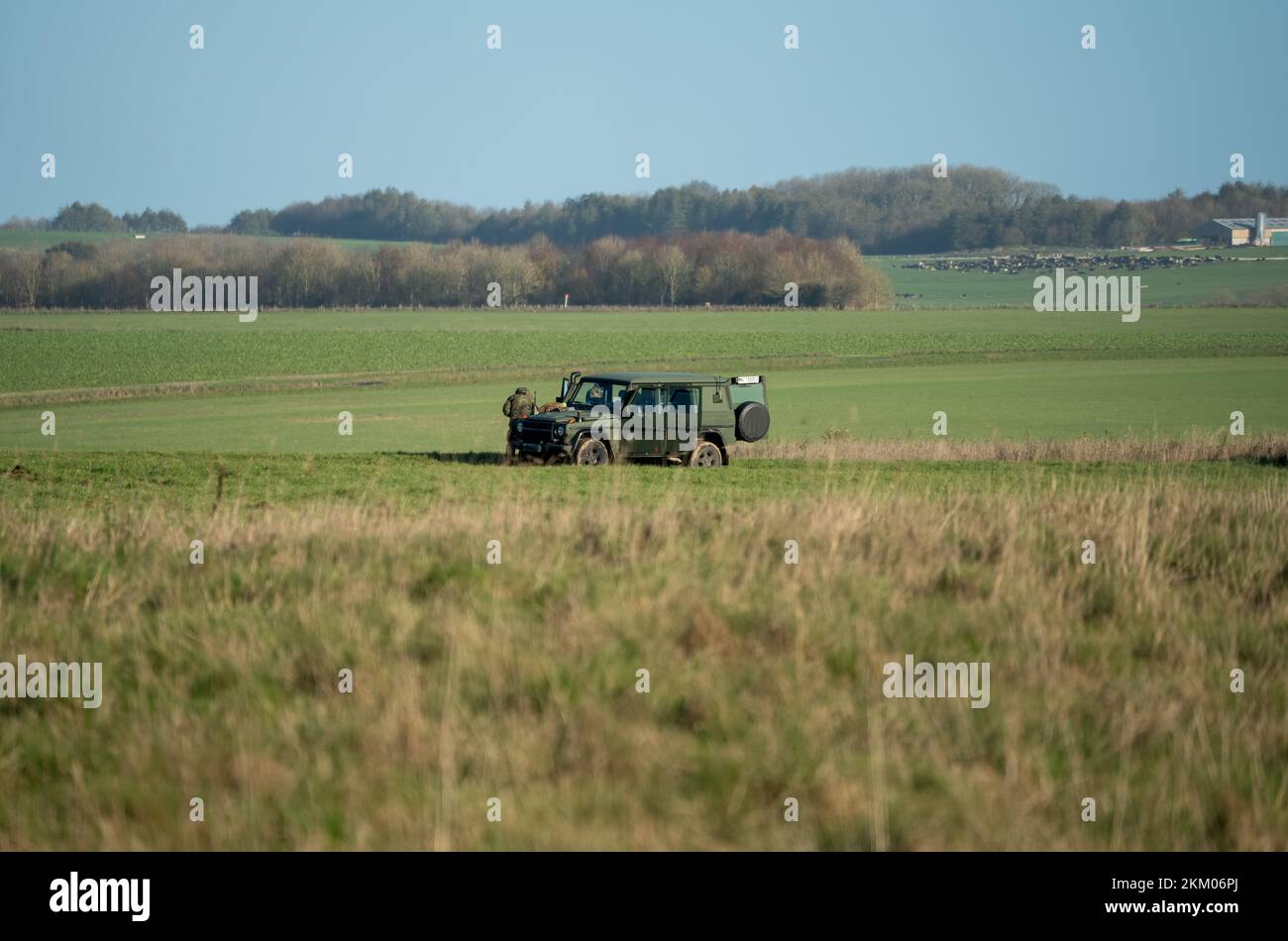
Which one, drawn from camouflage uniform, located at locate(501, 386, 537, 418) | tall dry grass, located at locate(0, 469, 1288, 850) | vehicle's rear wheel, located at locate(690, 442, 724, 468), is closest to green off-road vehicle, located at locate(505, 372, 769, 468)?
vehicle's rear wheel, located at locate(690, 442, 724, 468)

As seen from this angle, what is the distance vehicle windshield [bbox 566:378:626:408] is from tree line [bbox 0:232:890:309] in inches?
4577

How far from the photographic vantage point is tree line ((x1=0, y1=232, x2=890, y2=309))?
14575cm

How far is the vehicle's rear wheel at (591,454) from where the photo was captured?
26.0 meters

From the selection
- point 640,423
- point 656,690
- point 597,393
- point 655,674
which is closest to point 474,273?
point 597,393

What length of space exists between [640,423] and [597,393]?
1.14m

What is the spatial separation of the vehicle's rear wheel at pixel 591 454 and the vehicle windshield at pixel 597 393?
2.73 ft

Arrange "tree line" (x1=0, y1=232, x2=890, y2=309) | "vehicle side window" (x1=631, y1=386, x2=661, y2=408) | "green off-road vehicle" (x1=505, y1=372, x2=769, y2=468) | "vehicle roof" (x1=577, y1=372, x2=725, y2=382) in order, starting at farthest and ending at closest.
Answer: "tree line" (x1=0, y1=232, x2=890, y2=309) → "vehicle side window" (x1=631, y1=386, x2=661, y2=408) → "vehicle roof" (x1=577, y1=372, x2=725, y2=382) → "green off-road vehicle" (x1=505, y1=372, x2=769, y2=468)

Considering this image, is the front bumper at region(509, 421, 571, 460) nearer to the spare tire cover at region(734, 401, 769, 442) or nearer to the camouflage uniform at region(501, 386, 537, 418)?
the camouflage uniform at region(501, 386, 537, 418)

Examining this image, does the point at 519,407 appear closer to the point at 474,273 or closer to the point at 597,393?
the point at 597,393

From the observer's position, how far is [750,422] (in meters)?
27.4

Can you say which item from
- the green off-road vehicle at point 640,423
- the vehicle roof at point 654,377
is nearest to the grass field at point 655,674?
the green off-road vehicle at point 640,423

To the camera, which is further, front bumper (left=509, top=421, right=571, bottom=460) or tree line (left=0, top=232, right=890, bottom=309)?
tree line (left=0, top=232, right=890, bottom=309)

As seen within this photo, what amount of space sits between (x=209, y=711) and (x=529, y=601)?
243cm

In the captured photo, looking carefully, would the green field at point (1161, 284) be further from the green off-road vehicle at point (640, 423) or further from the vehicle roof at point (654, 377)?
the vehicle roof at point (654, 377)
